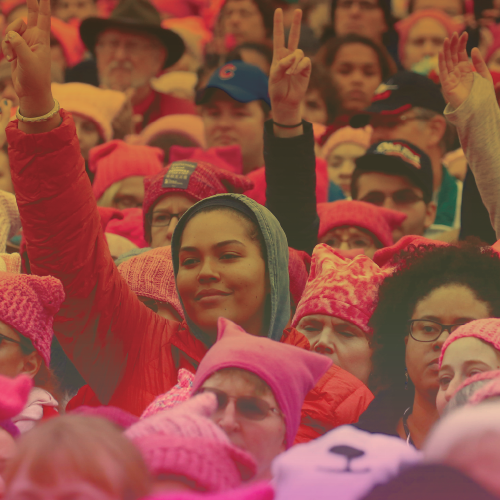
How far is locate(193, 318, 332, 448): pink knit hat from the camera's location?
2.26 metres

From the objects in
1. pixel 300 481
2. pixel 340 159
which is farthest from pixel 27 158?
pixel 340 159

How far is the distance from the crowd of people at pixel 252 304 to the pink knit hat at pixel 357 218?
1 centimetres

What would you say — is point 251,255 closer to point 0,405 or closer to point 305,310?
point 305,310

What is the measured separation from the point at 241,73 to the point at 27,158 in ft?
9.79

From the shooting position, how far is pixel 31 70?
252cm

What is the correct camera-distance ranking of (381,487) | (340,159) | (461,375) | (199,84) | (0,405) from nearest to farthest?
1. (381,487)
2. (0,405)
3. (461,375)
4. (340,159)
5. (199,84)

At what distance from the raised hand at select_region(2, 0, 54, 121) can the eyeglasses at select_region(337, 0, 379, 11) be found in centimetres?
559

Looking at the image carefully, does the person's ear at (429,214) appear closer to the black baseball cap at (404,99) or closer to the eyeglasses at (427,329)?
the black baseball cap at (404,99)

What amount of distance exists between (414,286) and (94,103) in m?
3.46

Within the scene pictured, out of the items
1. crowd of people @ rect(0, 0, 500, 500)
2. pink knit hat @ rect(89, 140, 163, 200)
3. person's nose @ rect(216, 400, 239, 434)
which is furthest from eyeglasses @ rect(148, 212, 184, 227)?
person's nose @ rect(216, 400, 239, 434)

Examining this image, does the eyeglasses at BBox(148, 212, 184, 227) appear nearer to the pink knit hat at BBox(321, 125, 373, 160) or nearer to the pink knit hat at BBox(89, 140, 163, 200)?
the pink knit hat at BBox(89, 140, 163, 200)

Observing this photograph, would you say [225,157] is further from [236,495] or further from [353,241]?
[236,495]

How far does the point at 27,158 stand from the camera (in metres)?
2.54

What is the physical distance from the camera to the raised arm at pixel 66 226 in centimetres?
254
